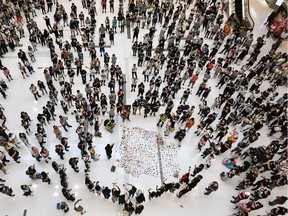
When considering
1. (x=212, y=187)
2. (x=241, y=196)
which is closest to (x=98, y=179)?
(x=212, y=187)

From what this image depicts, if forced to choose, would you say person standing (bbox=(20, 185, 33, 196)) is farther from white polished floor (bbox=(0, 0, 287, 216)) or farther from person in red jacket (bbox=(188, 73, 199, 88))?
person in red jacket (bbox=(188, 73, 199, 88))

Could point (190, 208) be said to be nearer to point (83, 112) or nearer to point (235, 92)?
point (83, 112)

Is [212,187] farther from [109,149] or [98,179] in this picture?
[98,179]

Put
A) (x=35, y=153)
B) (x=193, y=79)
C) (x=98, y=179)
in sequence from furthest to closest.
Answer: (x=193, y=79) → (x=98, y=179) → (x=35, y=153)

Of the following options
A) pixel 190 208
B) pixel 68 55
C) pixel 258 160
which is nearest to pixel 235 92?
pixel 258 160

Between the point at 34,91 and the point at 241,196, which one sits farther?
the point at 34,91

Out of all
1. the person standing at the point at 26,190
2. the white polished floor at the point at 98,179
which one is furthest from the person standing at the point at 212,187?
the person standing at the point at 26,190

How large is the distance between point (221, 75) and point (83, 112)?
9.13m

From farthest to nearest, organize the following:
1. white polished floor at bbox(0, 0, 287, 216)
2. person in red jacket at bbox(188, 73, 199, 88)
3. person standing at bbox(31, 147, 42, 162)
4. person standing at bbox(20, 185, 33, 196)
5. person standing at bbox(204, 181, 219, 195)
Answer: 1. person in red jacket at bbox(188, 73, 199, 88)
2. person standing at bbox(31, 147, 42, 162)
3. person standing at bbox(204, 181, 219, 195)
4. white polished floor at bbox(0, 0, 287, 216)
5. person standing at bbox(20, 185, 33, 196)

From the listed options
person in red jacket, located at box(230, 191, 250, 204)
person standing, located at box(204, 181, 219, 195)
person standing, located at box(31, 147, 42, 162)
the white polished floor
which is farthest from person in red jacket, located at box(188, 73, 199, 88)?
person standing, located at box(31, 147, 42, 162)

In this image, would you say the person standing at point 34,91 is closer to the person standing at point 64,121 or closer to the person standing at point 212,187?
the person standing at point 64,121

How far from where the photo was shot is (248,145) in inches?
552

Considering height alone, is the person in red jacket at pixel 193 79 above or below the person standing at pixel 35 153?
above

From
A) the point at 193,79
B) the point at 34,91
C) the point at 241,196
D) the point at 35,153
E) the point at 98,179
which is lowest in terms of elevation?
the point at 98,179
